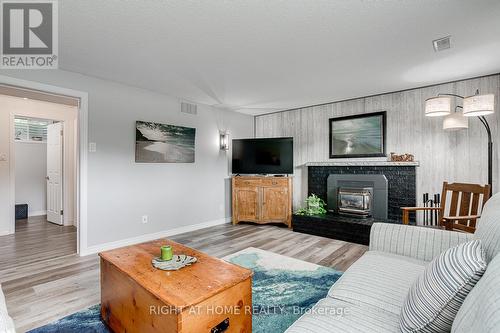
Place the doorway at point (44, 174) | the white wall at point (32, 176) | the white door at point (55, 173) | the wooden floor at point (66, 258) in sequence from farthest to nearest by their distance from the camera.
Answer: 1. the white wall at point (32, 176)
2. the white door at point (55, 173)
3. the doorway at point (44, 174)
4. the wooden floor at point (66, 258)

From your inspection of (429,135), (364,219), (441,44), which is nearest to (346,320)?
(441,44)

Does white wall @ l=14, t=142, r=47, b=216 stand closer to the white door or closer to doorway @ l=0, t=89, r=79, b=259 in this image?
doorway @ l=0, t=89, r=79, b=259

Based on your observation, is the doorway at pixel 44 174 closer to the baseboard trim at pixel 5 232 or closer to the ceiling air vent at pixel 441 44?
the baseboard trim at pixel 5 232

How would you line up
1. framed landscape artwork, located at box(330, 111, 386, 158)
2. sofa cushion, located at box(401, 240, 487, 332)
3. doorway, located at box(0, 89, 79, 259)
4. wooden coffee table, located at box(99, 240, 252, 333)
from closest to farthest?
sofa cushion, located at box(401, 240, 487, 332), wooden coffee table, located at box(99, 240, 252, 333), doorway, located at box(0, 89, 79, 259), framed landscape artwork, located at box(330, 111, 386, 158)

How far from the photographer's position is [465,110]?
8.91 feet

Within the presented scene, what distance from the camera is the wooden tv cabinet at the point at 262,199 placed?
478 cm

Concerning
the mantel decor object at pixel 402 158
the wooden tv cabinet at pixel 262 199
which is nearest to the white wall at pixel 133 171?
the wooden tv cabinet at pixel 262 199

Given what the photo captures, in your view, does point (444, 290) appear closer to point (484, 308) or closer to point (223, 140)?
point (484, 308)

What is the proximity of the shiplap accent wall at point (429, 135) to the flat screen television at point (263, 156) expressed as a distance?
1.97ft

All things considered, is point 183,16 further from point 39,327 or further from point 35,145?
point 35,145

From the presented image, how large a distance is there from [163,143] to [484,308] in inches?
160

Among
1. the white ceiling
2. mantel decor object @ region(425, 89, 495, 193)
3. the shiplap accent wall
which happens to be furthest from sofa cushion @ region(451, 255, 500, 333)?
the shiplap accent wall

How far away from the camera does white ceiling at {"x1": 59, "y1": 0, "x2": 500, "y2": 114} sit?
195cm

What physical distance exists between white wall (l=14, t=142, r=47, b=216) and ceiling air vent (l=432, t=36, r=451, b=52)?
7.59 m
